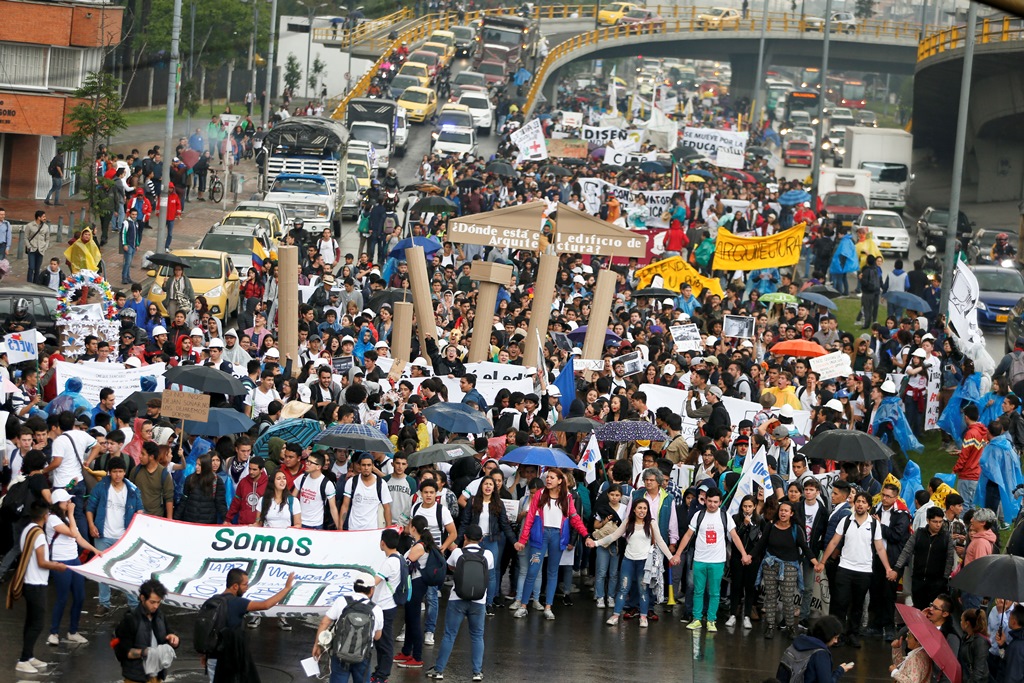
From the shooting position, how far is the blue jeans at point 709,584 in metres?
14.6

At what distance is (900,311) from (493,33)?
49.8 meters

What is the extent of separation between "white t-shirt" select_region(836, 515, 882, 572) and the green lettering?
17.3 feet

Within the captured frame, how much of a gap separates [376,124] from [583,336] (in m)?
30.4

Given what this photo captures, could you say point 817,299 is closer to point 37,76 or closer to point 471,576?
point 471,576

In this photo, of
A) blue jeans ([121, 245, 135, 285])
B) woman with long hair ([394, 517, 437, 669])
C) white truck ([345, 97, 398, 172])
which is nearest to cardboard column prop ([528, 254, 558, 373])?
woman with long hair ([394, 517, 437, 669])

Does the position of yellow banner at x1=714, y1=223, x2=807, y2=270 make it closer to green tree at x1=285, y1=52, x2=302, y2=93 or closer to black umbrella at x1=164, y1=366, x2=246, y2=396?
black umbrella at x1=164, y1=366, x2=246, y2=396

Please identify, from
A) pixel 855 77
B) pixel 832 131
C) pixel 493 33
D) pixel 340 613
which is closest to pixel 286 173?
pixel 340 613

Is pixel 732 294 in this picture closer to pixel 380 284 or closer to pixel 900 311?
pixel 900 311

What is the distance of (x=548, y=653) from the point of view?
13.7 m

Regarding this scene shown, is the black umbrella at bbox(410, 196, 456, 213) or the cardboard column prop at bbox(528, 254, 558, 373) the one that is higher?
the black umbrella at bbox(410, 196, 456, 213)

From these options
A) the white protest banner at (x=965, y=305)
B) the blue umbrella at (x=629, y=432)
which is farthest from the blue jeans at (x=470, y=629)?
the white protest banner at (x=965, y=305)

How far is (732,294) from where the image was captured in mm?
26672

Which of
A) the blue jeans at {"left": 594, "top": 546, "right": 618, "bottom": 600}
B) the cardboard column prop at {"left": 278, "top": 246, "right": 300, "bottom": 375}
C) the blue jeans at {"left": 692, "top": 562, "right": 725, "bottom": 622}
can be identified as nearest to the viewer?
the blue jeans at {"left": 692, "top": 562, "right": 725, "bottom": 622}

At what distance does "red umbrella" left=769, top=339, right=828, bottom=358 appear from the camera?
2255 centimetres
